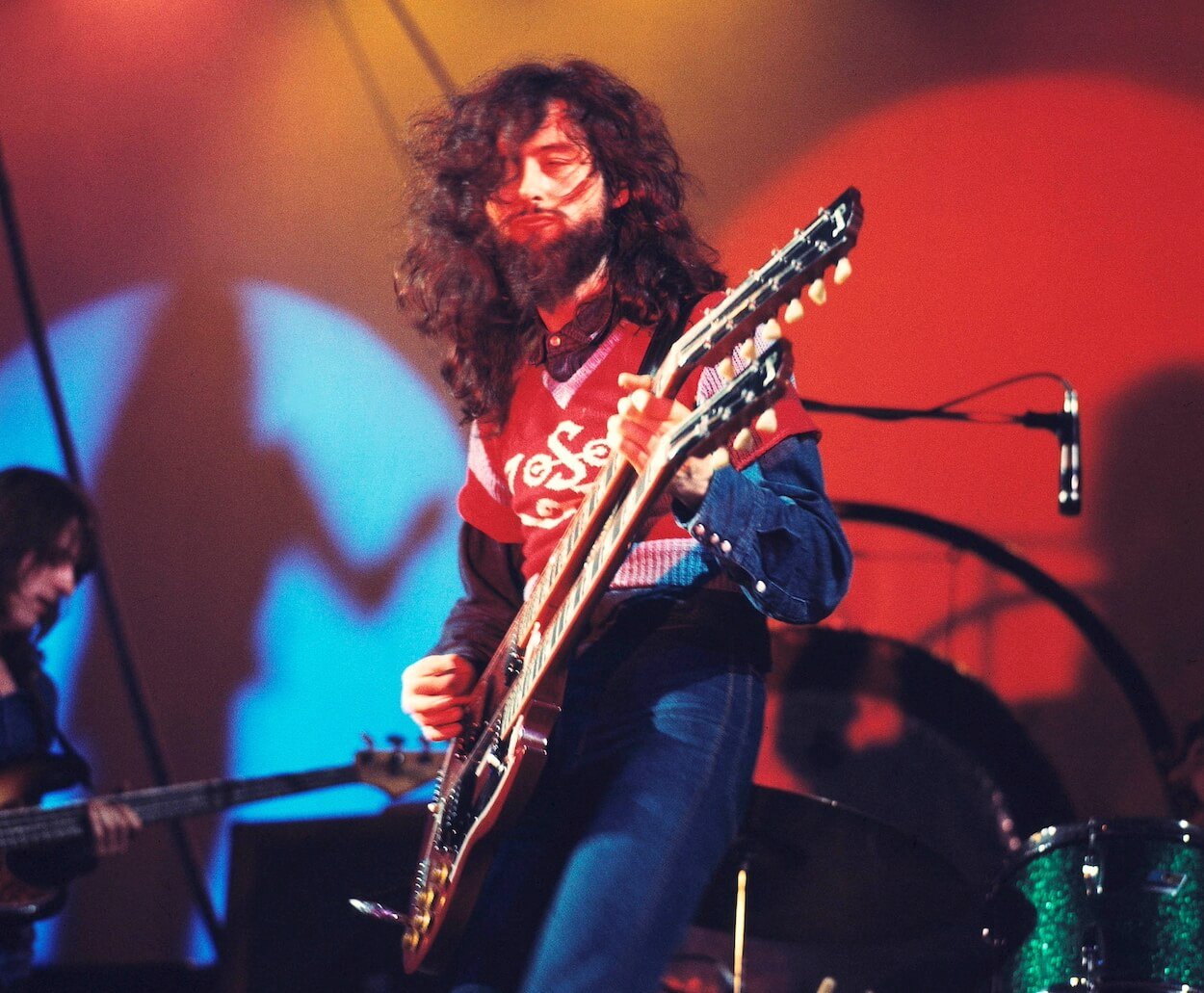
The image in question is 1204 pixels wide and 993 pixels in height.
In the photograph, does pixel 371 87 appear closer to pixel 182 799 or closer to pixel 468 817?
pixel 182 799

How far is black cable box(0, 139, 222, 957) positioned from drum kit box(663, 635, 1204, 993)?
182 cm

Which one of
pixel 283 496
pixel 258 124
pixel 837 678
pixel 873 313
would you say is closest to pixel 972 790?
pixel 837 678

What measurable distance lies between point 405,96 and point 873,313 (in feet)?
5.37

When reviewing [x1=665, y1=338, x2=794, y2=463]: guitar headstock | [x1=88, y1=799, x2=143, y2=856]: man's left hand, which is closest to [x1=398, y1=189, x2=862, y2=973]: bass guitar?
[x1=665, y1=338, x2=794, y2=463]: guitar headstock

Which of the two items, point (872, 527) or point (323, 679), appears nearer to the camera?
point (872, 527)

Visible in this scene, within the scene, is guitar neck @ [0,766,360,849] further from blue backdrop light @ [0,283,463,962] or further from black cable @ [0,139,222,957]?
black cable @ [0,139,222,957]

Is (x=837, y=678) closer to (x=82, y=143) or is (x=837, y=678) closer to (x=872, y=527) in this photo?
(x=872, y=527)

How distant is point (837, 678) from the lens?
359 centimetres

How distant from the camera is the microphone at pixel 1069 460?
2.97 m

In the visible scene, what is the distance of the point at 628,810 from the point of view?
1708mm

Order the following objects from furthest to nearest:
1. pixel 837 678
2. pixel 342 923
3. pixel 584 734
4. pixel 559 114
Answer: pixel 837 678, pixel 342 923, pixel 559 114, pixel 584 734

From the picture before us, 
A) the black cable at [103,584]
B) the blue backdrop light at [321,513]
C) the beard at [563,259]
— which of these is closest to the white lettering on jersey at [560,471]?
the beard at [563,259]

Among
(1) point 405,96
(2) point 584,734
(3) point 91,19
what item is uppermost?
(3) point 91,19

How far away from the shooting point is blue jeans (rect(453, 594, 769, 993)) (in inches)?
64.1
